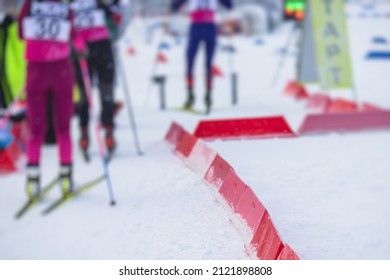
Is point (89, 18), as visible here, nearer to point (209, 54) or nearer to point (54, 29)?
point (54, 29)

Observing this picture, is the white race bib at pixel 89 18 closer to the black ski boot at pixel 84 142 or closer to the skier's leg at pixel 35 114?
the black ski boot at pixel 84 142

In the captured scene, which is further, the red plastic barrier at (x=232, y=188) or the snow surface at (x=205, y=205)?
the red plastic barrier at (x=232, y=188)

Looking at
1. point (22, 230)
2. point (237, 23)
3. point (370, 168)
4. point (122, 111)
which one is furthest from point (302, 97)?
point (237, 23)

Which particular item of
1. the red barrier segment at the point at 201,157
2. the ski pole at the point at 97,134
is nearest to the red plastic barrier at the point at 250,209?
the red barrier segment at the point at 201,157

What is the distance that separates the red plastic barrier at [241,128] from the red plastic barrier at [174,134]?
0.74 feet

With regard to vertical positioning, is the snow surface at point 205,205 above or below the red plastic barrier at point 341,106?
above

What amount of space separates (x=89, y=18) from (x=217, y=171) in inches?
78.8

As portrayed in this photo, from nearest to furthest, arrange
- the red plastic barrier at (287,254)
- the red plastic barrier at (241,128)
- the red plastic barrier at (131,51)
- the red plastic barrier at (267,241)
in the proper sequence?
1. the red plastic barrier at (287,254)
2. the red plastic barrier at (267,241)
3. the red plastic barrier at (241,128)
4. the red plastic barrier at (131,51)

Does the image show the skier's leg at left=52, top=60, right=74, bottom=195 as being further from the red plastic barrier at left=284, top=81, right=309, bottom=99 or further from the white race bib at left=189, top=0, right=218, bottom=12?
the red plastic barrier at left=284, top=81, right=309, bottom=99

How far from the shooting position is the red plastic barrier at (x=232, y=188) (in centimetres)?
262

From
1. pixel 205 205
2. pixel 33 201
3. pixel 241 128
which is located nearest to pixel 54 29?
pixel 33 201

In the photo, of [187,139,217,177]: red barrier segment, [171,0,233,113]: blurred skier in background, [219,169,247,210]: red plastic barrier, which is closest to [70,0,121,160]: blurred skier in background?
[187,139,217,177]: red barrier segment

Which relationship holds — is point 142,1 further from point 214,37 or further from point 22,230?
point 22,230

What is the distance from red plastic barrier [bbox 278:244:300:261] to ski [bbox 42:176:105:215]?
1820mm
